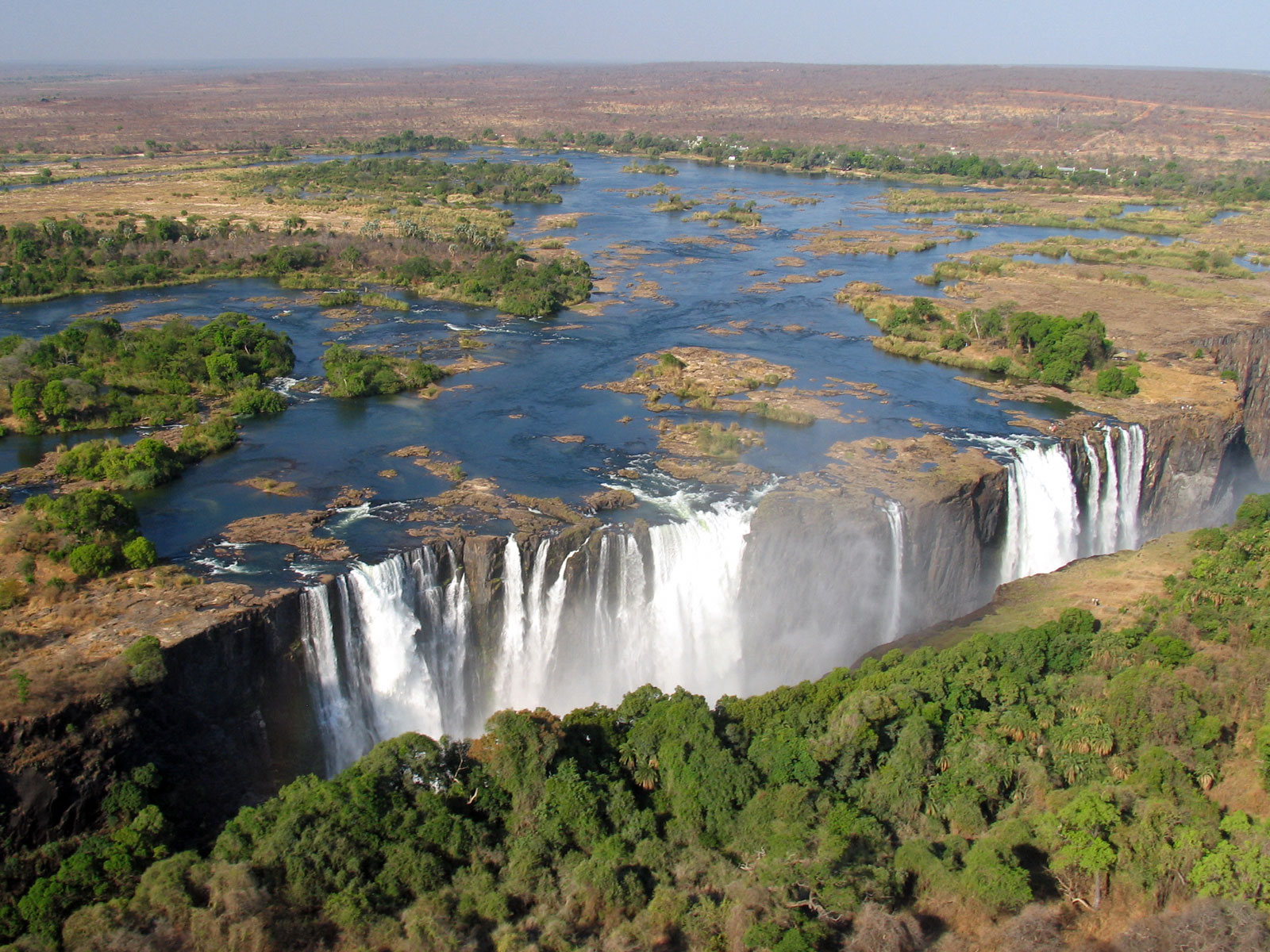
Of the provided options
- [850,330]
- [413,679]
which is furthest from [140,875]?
[850,330]

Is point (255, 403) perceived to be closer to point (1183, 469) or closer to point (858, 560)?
point (858, 560)

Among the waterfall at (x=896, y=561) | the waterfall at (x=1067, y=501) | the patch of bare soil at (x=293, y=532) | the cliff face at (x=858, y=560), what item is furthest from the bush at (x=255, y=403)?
the waterfall at (x=1067, y=501)

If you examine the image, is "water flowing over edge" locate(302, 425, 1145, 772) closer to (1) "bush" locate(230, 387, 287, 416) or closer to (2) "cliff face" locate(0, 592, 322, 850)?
(2) "cliff face" locate(0, 592, 322, 850)

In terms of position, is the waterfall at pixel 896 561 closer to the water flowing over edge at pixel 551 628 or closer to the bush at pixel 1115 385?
the water flowing over edge at pixel 551 628

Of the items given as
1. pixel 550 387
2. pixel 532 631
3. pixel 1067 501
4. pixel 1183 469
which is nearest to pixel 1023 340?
pixel 1183 469

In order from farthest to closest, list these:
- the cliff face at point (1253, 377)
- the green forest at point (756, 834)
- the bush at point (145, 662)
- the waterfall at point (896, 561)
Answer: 1. the cliff face at point (1253, 377)
2. the waterfall at point (896, 561)
3. the bush at point (145, 662)
4. the green forest at point (756, 834)

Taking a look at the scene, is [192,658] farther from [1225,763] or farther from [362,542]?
[1225,763]
